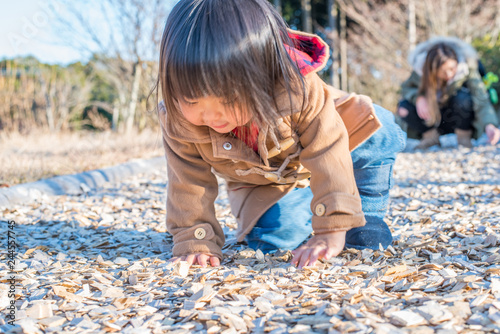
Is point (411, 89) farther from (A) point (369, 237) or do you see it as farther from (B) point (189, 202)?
(B) point (189, 202)

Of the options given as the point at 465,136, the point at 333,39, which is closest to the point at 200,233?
the point at 465,136

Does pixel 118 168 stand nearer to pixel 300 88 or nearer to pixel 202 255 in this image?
pixel 202 255

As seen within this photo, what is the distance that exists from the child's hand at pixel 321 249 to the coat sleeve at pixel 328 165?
1.3 inches

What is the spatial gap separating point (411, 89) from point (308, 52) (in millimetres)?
3659

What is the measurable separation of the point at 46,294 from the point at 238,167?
80cm

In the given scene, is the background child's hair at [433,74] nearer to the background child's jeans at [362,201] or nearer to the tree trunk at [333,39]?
the background child's jeans at [362,201]

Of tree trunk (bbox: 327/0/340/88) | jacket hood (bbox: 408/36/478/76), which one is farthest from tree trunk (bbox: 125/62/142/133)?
tree trunk (bbox: 327/0/340/88)

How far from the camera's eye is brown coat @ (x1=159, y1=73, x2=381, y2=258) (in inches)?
61.9

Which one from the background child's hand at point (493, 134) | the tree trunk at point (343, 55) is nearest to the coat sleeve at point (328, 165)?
the background child's hand at point (493, 134)

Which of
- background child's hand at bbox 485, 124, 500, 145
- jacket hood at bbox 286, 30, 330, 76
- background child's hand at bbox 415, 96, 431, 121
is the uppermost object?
jacket hood at bbox 286, 30, 330, 76

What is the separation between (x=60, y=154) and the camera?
16.1ft

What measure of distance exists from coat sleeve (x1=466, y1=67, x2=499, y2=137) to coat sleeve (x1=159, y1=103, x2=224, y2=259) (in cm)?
361

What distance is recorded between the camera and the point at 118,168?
3.72 m

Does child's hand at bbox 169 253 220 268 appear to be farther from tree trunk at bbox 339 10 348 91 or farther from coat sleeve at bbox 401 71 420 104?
tree trunk at bbox 339 10 348 91
